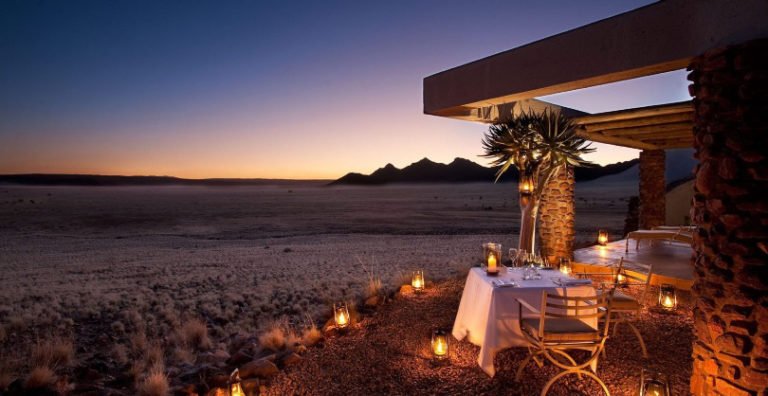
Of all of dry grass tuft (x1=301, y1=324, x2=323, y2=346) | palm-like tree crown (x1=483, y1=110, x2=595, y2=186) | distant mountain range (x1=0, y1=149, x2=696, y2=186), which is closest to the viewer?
dry grass tuft (x1=301, y1=324, x2=323, y2=346)

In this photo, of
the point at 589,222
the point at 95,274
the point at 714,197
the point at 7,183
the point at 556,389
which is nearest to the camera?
the point at 714,197

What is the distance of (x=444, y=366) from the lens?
372 cm

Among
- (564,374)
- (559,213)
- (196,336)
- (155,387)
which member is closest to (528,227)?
(559,213)

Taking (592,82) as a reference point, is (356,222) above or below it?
below

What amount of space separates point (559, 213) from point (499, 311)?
4.81 metres

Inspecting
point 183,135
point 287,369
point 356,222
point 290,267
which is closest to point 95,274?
point 290,267

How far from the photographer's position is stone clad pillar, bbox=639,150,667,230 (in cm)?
1091

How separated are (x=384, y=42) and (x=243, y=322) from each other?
852 centimetres

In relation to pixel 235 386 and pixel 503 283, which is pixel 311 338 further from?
pixel 503 283

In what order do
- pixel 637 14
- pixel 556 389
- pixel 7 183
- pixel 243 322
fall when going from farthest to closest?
pixel 7 183 < pixel 243 322 < pixel 637 14 < pixel 556 389

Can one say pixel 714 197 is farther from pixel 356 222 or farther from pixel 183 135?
pixel 183 135

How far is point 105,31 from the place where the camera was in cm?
1155

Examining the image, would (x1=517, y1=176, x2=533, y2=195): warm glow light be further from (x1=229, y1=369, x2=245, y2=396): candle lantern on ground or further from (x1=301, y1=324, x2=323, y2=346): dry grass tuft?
(x1=229, y1=369, x2=245, y2=396): candle lantern on ground

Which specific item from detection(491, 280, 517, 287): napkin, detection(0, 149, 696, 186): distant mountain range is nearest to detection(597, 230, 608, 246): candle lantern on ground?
detection(491, 280, 517, 287): napkin
